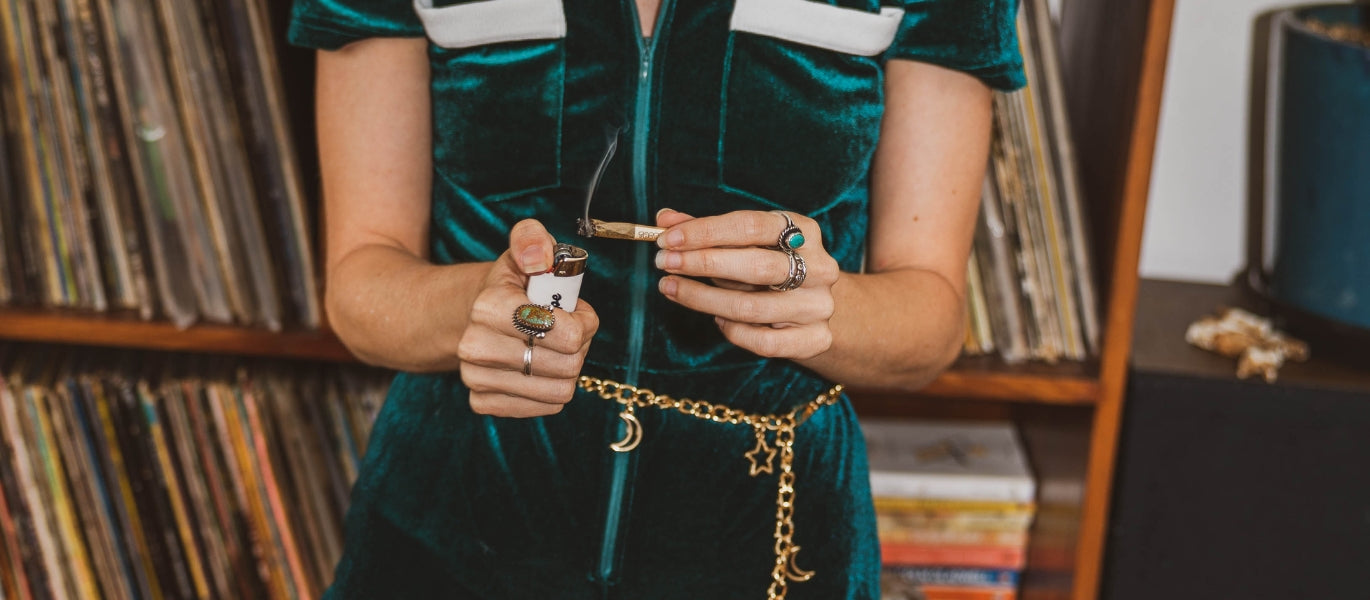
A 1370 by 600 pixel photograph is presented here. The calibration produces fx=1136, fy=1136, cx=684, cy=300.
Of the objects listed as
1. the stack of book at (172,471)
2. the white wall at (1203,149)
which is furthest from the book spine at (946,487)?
the stack of book at (172,471)

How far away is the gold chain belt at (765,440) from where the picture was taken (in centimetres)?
88

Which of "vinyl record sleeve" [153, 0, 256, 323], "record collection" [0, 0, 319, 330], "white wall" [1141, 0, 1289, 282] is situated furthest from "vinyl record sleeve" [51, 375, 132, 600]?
"white wall" [1141, 0, 1289, 282]

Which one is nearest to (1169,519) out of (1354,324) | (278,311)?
(1354,324)

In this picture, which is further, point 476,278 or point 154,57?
point 154,57

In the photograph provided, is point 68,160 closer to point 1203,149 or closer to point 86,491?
point 86,491

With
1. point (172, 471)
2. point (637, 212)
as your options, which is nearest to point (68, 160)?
point (172, 471)

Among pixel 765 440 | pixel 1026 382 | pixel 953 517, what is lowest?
pixel 953 517

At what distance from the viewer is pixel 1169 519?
1.34 metres

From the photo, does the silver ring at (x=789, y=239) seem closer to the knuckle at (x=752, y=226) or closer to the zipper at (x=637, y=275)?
the knuckle at (x=752, y=226)

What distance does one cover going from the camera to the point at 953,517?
148cm

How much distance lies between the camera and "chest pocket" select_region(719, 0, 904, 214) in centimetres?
84

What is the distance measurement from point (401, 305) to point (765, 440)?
0.30 metres

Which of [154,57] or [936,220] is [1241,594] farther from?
[154,57]

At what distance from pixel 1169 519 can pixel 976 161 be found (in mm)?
651
